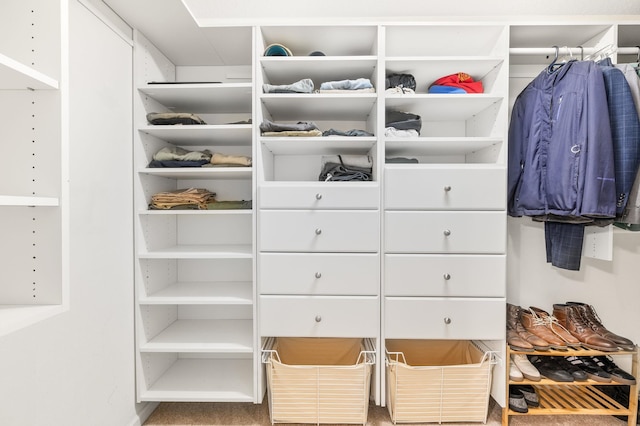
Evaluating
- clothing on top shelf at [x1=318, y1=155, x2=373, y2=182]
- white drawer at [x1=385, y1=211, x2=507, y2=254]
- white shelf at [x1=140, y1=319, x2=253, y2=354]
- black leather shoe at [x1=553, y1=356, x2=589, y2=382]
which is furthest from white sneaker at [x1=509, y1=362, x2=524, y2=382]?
white shelf at [x1=140, y1=319, x2=253, y2=354]

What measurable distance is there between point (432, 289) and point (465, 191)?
19.9 inches

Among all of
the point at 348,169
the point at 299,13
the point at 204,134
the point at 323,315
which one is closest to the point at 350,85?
the point at 348,169

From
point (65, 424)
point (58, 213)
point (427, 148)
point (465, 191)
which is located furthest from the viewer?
point (427, 148)

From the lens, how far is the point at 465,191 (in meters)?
1.49

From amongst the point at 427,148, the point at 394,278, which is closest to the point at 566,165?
the point at 427,148

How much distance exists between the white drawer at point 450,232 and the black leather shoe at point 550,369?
0.70m

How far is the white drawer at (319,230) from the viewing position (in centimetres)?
150

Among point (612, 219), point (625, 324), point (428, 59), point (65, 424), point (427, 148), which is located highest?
point (428, 59)

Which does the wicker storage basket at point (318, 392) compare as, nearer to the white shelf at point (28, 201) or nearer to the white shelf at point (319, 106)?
the white shelf at point (28, 201)

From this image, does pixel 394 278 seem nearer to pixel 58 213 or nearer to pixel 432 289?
pixel 432 289

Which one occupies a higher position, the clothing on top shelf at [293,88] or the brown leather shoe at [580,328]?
the clothing on top shelf at [293,88]

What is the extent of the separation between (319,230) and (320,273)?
0.69ft

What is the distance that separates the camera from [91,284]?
1.31 meters

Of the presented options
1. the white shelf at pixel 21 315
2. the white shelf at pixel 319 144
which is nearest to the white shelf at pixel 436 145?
the white shelf at pixel 319 144
